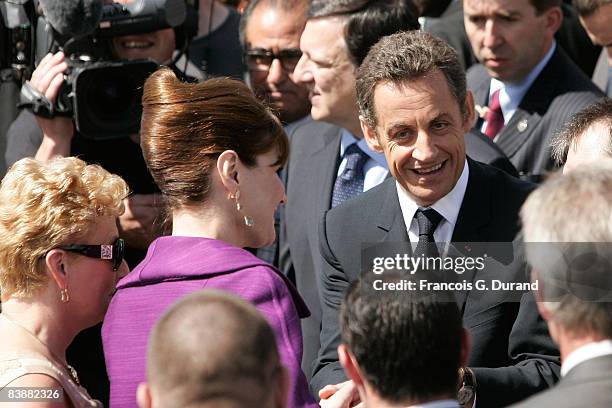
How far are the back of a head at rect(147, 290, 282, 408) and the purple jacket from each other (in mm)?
722

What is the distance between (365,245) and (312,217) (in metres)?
0.92

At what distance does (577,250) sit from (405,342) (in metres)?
0.42

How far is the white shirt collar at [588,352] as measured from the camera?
2.32 metres

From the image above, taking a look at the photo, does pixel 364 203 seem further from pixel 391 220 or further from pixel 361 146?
pixel 361 146

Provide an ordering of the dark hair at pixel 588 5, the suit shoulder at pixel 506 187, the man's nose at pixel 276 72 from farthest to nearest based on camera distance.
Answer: the man's nose at pixel 276 72 < the dark hair at pixel 588 5 < the suit shoulder at pixel 506 187

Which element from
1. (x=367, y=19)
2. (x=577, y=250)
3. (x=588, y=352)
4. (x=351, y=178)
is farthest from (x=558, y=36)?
(x=588, y=352)

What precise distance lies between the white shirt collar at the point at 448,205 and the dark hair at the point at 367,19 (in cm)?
120

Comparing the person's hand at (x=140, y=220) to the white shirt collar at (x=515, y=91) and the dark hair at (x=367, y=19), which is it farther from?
the white shirt collar at (x=515, y=91)

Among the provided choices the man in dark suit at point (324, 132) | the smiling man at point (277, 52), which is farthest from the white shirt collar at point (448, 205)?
the smiling man at point (277, 52)

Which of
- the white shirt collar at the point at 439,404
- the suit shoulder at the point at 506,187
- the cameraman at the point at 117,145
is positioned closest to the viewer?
the white shirt collar at the point at 439,404

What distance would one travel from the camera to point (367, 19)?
16.1 feet

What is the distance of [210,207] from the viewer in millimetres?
3373

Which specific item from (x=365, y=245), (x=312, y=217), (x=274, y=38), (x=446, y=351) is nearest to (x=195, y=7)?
(x=274, y=38)

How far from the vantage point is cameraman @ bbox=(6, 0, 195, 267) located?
4535mm
